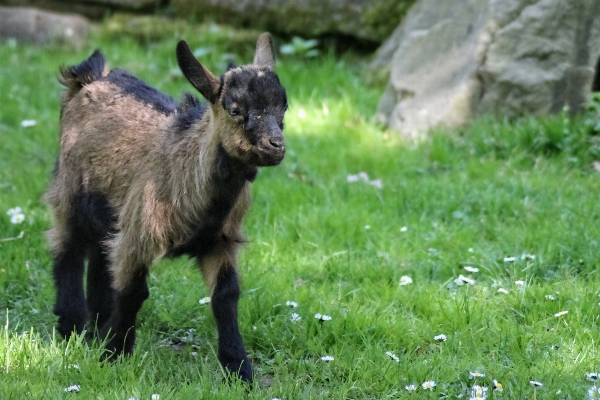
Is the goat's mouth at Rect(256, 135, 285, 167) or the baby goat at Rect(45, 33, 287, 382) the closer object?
the goat's mouth at Rect(256, 135, 285, 167)

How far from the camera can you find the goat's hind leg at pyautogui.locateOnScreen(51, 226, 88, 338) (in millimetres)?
5145

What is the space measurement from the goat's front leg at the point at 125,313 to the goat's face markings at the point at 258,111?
102cm

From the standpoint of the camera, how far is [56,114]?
874 centimetres

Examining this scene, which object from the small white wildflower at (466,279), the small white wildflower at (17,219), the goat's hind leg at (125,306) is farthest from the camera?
the small white wildflower at (17,219)

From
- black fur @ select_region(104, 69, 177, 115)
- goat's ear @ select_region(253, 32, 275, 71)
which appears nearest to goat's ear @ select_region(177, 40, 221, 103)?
Answer: goat's ear @ select_region(253, 32, 275, 71)

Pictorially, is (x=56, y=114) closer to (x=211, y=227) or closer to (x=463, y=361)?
(x=211, y=227)

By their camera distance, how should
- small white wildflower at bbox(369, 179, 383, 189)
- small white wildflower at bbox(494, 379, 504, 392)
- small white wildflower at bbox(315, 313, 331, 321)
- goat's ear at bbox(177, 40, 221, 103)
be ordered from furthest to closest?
small white wildflower at bbox(369, 179, 383, 189)
small white wildflower at bbox(315, 313, 331, 321)
goat's ear at bbox(177, 40, 221, 103)
small white wildflower at bbox(494, 379, 504, 392)

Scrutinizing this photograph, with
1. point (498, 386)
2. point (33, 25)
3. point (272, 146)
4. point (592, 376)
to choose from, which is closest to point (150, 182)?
point (272, 146)

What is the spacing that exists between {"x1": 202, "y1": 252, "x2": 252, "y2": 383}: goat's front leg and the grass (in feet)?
0.51

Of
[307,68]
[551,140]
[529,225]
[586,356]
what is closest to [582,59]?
[551,140]

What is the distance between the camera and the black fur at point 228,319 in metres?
4.55

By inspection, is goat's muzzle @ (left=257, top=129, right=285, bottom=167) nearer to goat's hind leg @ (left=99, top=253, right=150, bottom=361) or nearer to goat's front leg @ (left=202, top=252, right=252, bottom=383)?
goat's front leg @ (left=202, top=252, right=252, bottom=383)

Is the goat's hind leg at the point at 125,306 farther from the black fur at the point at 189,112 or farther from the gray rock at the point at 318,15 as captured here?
the gray rock at the point at 318,15

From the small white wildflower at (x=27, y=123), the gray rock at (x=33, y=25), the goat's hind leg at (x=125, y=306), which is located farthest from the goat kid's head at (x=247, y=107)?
the gray rock at (x=33, y=25)
